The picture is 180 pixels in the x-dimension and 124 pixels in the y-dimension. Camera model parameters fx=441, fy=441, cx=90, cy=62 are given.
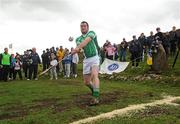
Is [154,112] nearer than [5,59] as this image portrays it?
Yes

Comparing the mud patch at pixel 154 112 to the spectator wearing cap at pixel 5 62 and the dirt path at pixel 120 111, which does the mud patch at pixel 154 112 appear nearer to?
the dirt path at pixel 120 111

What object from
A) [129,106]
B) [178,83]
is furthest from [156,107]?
[178,83]

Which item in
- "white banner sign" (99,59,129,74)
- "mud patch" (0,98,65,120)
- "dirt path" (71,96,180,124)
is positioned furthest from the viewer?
"white banner sign" (99,59,129,74)

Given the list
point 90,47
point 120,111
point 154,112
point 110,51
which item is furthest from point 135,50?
point 154,112

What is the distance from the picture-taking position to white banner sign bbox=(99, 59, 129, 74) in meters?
34.3

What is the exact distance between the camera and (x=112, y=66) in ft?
113

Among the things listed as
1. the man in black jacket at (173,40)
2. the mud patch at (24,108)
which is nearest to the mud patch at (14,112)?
the mud patch at (24,108)

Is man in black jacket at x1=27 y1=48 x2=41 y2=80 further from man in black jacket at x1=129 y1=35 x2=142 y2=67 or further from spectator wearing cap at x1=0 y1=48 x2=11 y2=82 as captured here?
man in black jacket at x1=129 y1=35 x2=142 y2=67

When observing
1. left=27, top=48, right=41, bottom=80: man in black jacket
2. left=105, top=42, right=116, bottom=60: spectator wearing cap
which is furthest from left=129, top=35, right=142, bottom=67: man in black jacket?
left=27, top=48, right=41, bottom=80: man in black jacket

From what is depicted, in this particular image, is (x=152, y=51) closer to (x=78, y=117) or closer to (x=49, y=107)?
(x=49, y=107)

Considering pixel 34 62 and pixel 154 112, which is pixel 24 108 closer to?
pixel 154 112

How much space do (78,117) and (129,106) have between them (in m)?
2.47

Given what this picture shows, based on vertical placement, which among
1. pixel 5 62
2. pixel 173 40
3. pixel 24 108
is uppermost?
pixel 173 40

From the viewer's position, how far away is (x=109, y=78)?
34062 mm
